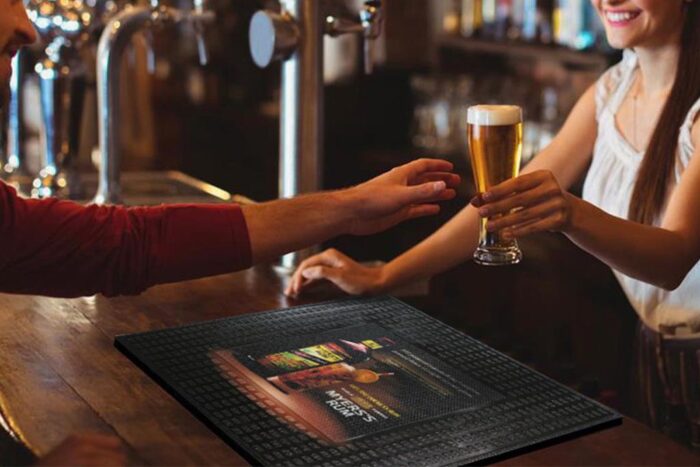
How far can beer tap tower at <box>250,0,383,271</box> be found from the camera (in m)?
2.12

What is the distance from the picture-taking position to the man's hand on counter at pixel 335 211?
1.70 m

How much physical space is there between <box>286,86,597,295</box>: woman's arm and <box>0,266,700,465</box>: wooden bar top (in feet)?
0.25

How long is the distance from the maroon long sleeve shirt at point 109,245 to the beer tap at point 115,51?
A: 0.78 meters

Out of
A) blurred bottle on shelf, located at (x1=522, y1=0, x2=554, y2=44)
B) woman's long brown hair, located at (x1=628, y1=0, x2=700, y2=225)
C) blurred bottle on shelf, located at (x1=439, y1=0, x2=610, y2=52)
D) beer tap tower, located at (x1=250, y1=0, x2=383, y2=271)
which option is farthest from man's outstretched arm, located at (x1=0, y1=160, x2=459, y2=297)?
blurred bottle on shelf, located at (x1=522, y1=0, x2=554, y2=44)

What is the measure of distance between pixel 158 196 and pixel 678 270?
1374 millimetres

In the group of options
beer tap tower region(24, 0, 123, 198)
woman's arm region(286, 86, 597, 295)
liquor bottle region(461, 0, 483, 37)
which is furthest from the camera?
liquor bottle region(461, 0, 483, 37)

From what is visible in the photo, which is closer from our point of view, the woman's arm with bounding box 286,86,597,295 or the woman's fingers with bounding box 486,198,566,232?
the woman's fingers with bounding box 486,198,566,232

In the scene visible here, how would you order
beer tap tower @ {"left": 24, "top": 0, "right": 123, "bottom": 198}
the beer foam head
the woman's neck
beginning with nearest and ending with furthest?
the beer foam head < the woman's neck < beer tap tower @ {"left": 24, "top": 0, "right": 123, "bottom": 198}

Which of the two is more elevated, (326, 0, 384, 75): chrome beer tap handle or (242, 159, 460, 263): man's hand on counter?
(326, 0, 384, 75): chrome beer tap handle

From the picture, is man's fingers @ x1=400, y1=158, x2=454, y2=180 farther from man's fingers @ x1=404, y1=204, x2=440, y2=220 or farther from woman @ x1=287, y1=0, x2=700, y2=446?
woman @ x1=287, y1=0, x2=700, y2=446

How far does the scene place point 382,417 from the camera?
52.3 inches

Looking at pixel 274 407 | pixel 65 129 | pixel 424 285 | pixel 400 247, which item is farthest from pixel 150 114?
pixel 274 407

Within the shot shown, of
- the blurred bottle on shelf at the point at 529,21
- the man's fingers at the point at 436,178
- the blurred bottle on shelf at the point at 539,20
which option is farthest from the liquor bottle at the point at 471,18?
the man's fingers at the point at 436,178

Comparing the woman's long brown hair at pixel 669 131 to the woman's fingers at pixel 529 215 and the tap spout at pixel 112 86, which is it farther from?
the tap spout at pixel 112 86
